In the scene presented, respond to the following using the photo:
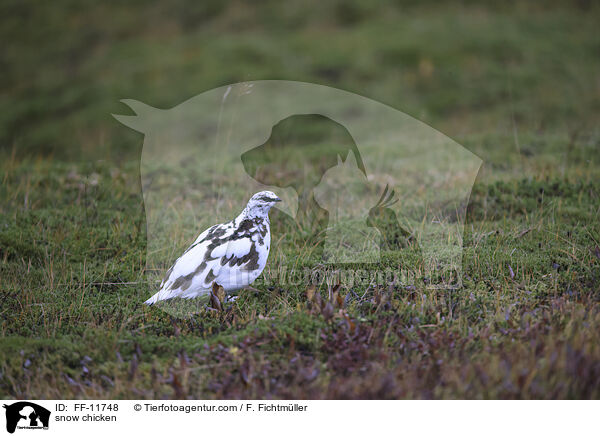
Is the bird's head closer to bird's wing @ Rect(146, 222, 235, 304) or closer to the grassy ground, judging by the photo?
bird's wing @ Rect(146, 222, 235, 304)

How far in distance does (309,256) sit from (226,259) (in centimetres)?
111

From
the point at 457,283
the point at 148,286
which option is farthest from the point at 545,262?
the point at 148,286

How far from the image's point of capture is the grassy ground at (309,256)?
12.0ft

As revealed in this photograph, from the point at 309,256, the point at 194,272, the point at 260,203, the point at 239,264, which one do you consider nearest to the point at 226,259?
A: the point at 239,264

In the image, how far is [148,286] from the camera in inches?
188

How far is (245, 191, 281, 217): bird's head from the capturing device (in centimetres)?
447

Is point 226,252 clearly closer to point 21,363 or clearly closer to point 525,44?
point 21,363

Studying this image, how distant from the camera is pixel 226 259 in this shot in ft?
14.1

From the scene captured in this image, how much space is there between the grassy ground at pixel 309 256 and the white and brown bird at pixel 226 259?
0.24 meters

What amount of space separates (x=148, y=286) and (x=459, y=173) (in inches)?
176

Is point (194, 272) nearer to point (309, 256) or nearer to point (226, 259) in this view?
point (226, 259)

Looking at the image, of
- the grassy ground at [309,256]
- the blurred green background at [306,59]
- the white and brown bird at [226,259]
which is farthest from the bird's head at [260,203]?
the blurred green background at [306,59]

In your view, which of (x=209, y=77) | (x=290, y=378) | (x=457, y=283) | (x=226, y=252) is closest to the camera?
(x=290, y=378)

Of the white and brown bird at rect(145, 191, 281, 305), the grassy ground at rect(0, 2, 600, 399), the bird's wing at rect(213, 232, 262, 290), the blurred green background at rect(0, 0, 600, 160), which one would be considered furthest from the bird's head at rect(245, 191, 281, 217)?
the blurred green background at rect(0, 0, 600, 160)
